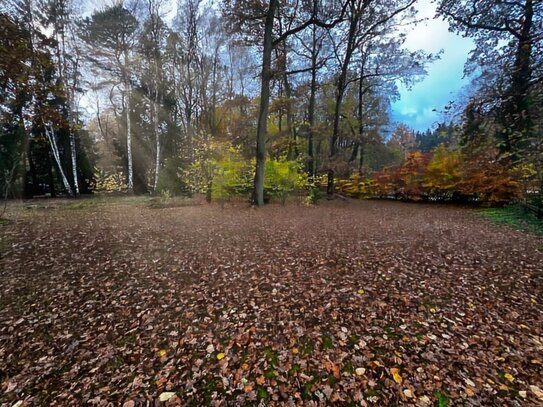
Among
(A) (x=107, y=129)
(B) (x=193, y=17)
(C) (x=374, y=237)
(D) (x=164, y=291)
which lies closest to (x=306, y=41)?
(B) (x=193, y=17)

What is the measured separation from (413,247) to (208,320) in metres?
4.47

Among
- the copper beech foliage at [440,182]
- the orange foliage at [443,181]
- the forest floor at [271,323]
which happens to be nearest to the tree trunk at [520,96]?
the forest floor at [271,323]

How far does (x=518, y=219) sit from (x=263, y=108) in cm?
971

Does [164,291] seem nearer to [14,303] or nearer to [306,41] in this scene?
[14,303]

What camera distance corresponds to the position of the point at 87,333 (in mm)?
2594

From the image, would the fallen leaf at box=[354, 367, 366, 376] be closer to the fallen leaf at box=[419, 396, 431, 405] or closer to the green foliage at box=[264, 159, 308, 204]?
the fallen leaf at box=[419, 396, 431, 405]

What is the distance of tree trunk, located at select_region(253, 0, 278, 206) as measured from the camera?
910 cm

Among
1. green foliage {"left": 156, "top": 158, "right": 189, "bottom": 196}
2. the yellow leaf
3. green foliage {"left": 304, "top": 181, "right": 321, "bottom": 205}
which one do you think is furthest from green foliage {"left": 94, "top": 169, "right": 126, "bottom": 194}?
the yellow leaf

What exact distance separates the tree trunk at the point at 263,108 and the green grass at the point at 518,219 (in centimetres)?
848

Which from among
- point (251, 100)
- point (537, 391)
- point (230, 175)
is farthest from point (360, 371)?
point (251, 100)

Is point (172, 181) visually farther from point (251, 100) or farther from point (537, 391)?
point (537, 391)

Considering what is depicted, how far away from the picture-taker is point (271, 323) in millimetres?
2729

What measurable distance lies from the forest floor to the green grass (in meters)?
2.59

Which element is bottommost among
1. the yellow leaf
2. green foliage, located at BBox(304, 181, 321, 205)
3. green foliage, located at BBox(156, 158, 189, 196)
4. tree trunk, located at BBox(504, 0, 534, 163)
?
the yellow leaf
